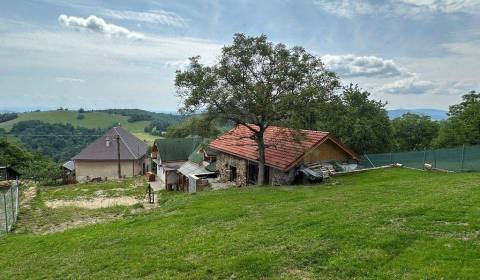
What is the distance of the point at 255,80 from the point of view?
2402 centimetres

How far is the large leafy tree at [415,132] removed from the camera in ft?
190

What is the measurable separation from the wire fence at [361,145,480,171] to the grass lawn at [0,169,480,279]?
750 centimetres

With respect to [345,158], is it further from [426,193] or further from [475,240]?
[475,240]

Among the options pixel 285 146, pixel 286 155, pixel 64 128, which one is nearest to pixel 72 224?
pixel 286 155

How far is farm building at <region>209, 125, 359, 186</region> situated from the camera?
25.2 m

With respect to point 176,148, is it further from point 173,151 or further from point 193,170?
point 193,170

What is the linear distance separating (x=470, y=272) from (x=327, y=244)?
341cm

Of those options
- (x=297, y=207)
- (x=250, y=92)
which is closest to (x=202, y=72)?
(x=250, y=92)

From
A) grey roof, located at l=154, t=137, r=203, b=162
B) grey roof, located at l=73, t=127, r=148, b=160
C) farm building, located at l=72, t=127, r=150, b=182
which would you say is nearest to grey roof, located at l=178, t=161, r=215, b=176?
grey roof, located at l=154, t=137, r=203, b=162

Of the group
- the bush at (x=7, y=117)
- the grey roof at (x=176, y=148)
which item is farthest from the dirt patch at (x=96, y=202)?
the bush at (x=7, y=117)

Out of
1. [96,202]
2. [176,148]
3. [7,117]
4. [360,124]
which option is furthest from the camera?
[7,117]

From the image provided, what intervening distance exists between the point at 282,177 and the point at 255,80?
711 cm

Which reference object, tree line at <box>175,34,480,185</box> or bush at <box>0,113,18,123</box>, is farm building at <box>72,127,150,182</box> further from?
bush at <box>0,113,18,123</box>

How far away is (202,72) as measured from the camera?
23203 mm
